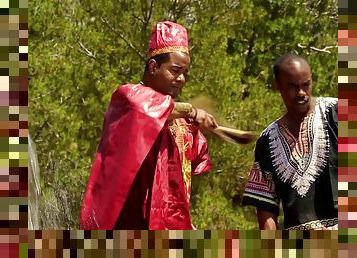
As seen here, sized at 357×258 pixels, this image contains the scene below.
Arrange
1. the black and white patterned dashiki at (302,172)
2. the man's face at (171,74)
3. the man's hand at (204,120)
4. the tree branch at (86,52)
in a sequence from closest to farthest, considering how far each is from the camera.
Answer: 1. the man's hand at (204,120)
2. the black and white patterned dashiki at (302,172)
3. the man's face at (171,74)
4. the tree branch at (86,52)

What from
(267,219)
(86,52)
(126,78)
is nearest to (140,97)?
(267,219)

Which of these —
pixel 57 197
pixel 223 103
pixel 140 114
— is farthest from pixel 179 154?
pixel 223 103

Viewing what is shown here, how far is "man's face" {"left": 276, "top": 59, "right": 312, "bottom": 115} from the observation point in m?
4.35

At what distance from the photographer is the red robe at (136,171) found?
3.80 m

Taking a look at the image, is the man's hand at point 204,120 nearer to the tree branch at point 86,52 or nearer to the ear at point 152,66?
the ear at point 152,66

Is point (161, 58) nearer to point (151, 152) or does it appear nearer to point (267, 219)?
point (151, 152)

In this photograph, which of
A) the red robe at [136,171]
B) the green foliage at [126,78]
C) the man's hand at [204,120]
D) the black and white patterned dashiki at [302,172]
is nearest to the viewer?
the red robe at [136,171]

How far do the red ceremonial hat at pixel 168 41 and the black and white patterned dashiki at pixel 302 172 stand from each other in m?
0.62

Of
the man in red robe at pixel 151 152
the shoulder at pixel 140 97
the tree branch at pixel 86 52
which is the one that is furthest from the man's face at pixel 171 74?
the tree branch at pixel 86 52

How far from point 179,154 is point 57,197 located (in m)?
3.01

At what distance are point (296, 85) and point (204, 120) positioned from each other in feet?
2.04

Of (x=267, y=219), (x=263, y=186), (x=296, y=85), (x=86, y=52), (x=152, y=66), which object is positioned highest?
(x=86, y=52)

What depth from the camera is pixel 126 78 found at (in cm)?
1114

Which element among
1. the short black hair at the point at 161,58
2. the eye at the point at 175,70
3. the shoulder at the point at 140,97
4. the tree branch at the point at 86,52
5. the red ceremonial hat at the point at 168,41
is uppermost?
the tree branch at the point at 86,52
